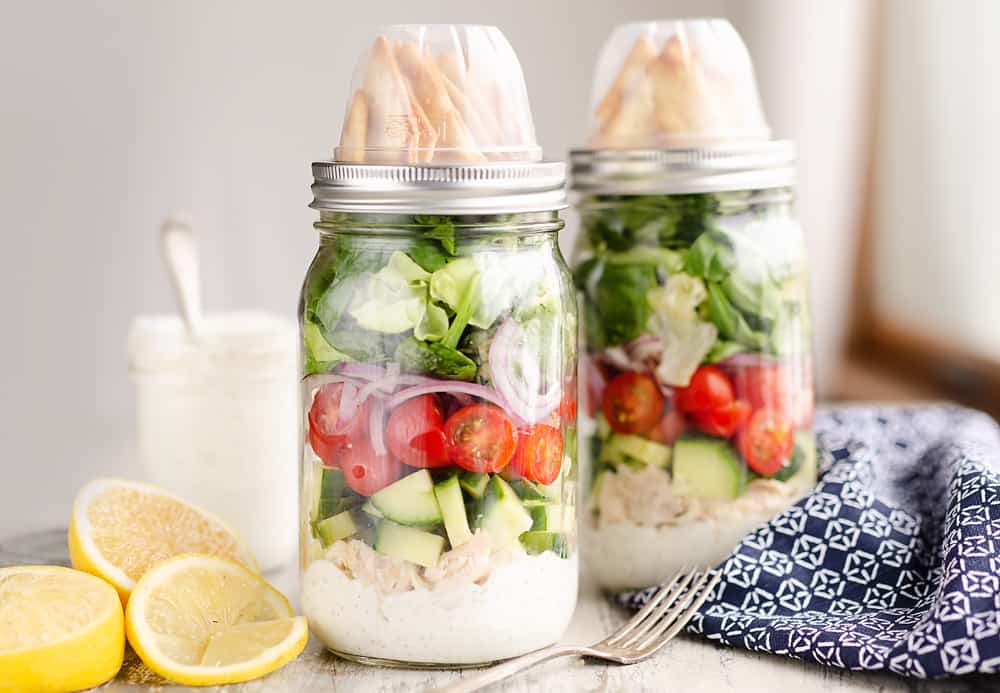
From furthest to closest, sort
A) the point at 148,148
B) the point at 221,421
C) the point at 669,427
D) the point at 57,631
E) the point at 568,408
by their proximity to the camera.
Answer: the point at 148,148 < the point at 221,421 < the point at 669,427 < the point at 568,408 < the point at 57,631

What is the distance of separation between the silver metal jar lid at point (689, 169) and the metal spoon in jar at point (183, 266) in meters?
0.43

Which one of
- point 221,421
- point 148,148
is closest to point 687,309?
point 221,421

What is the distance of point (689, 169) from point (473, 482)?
0.36 m

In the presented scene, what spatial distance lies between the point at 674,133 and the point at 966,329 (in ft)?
3.04

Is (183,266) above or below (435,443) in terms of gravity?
above

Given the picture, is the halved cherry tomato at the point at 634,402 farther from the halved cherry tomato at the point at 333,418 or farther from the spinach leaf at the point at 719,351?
the halved cherry tomato at the point at 333,418

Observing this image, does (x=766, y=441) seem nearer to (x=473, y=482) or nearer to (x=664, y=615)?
(x=664, y=615)

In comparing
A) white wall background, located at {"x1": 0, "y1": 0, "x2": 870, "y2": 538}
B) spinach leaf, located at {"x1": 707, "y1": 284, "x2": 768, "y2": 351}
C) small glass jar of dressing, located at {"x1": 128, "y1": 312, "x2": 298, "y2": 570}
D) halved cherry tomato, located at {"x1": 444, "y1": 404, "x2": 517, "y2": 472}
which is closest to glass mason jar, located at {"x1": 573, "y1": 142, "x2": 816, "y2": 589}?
spinach leaf, located at {"x1": 707, "y1": 284, "x2": 768, "y2": 351}

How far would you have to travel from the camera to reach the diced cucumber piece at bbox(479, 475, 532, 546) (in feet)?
3.02

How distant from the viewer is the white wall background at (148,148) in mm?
1806

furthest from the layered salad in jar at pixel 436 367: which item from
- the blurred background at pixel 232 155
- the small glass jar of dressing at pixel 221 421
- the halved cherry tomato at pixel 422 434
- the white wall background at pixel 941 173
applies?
the white wall background at pixel 941 173

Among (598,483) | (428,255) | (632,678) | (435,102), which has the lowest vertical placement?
(632,678)

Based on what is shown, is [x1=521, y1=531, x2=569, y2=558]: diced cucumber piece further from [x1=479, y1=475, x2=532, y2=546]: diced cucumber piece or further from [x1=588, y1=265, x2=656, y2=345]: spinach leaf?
[x1=588, y1=265, x2=656, y2=345]: spinach leaf

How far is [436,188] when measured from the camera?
902 millimetres
